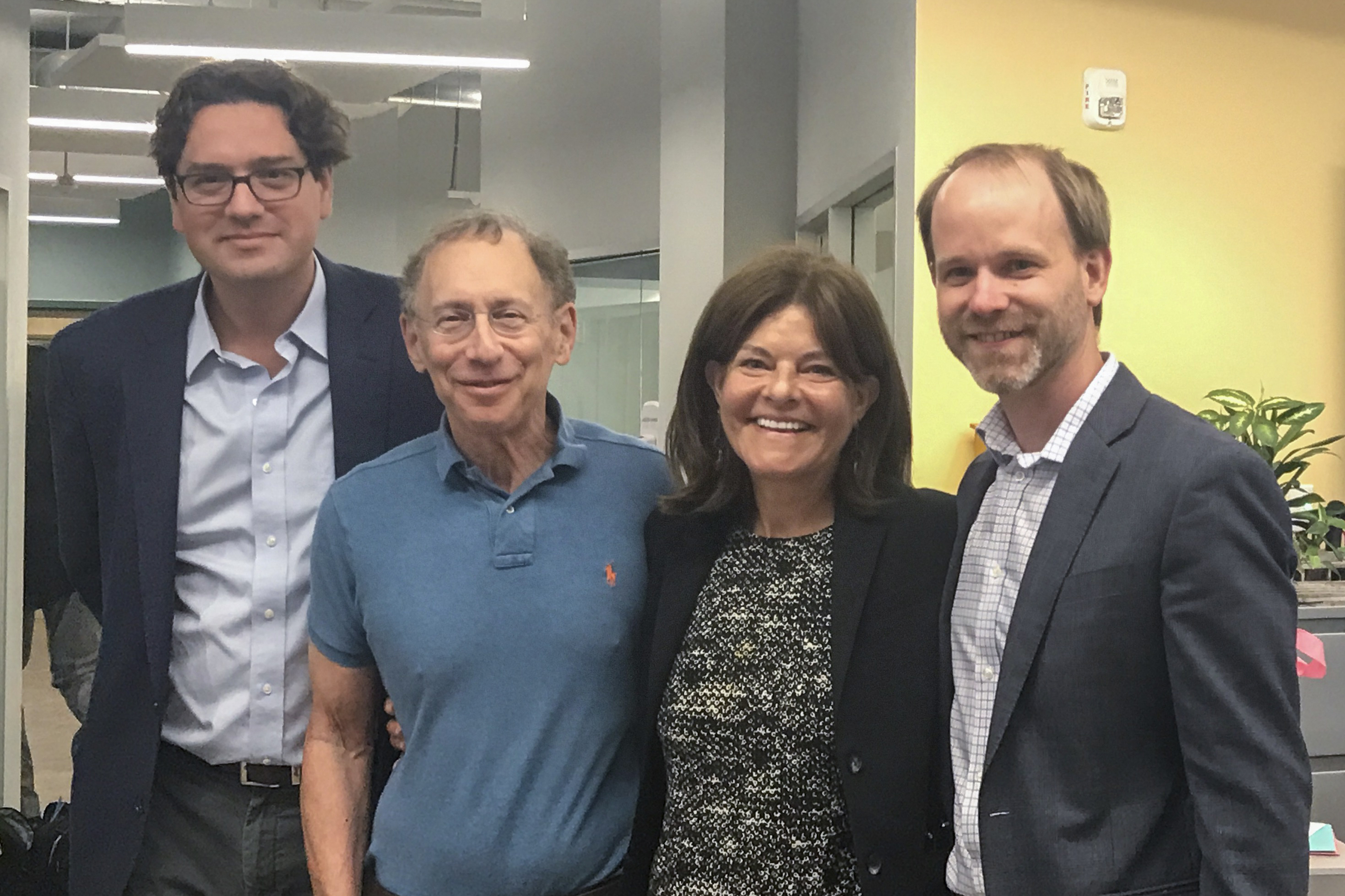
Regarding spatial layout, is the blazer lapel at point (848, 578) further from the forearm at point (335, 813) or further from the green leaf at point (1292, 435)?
the green leaf at point (1292, 435)

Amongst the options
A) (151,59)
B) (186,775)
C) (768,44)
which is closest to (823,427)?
(186,775)

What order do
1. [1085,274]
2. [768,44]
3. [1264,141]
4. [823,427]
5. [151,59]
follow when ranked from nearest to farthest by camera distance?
1. [1085,274]
2. [823,427]
3. [1264,141]
4. [768,44]
5. [151,59]

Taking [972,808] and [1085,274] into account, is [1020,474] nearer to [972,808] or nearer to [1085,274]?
[1085,274]

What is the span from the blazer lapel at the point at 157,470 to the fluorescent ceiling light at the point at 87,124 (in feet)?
19.9

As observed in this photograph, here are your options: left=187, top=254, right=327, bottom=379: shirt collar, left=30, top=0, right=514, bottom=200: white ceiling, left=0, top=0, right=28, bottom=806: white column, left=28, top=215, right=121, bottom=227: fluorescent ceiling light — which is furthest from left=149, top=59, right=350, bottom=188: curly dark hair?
left=28, top=215, right=121, bottom=227: fluorescent ceiling light

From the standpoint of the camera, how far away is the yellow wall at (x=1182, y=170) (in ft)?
12.7

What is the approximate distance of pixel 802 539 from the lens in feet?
5.82

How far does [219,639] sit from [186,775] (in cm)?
24

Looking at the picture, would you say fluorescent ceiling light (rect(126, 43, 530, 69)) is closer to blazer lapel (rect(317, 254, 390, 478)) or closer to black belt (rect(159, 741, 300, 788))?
blazer lapel (rect(317, 254, 390, 478))

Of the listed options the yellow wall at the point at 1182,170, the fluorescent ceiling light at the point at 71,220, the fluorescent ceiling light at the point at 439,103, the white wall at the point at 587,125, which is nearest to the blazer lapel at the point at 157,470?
the yellow wall at the point at 1182,170

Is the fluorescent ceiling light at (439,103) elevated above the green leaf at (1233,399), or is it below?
above

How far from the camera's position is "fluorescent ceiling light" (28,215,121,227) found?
10.3 metres

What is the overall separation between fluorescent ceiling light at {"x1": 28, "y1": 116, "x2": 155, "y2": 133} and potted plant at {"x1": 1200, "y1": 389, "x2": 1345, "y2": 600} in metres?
6.29

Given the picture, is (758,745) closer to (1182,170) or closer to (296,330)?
(296,330)
